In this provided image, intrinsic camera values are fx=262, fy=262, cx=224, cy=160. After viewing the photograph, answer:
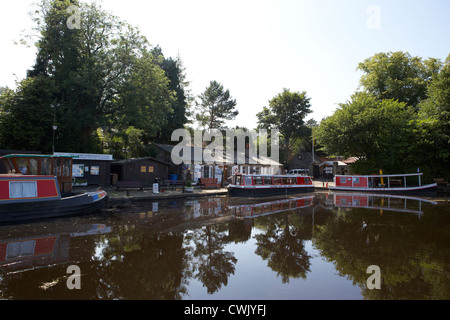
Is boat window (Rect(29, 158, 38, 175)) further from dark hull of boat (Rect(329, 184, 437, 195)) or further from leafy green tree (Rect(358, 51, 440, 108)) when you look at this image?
leafy green tree (Rect(358, 51, 440, 108))

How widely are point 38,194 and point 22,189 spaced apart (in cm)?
61

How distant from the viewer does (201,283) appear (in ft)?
17.6

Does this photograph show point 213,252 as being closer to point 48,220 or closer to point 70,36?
point 48,220

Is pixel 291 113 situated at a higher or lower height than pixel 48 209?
higher

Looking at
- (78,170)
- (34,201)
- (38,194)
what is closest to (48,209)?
(34,201)

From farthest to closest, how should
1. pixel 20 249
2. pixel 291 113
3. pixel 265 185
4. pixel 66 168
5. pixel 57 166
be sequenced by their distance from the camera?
pixel 291 113, pixel 265 185, pixel 66 168, pixel 57 166, pixel 20 249

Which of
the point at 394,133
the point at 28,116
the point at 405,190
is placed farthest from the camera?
the point at 394,133

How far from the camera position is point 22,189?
1115 cm

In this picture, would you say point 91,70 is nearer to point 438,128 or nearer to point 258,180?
point 258,180

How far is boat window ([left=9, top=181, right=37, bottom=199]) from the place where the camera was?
10.9 metres

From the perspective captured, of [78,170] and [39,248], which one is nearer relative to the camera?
[39,248]

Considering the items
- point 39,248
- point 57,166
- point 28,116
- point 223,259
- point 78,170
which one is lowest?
point 223,259

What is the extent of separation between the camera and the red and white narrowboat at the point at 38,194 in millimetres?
10719

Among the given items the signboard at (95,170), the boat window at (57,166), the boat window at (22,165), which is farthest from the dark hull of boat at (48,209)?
the signboard at (95,170)
